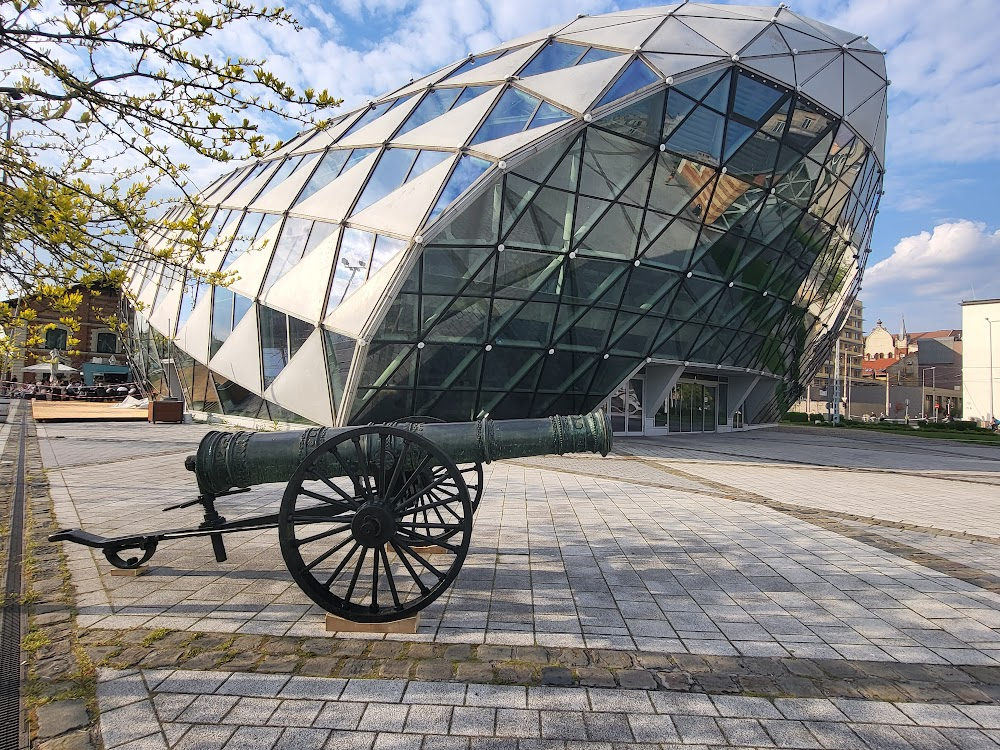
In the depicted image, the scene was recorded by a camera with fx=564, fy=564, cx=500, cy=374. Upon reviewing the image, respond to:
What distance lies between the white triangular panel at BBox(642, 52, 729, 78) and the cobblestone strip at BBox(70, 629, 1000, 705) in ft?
53.7

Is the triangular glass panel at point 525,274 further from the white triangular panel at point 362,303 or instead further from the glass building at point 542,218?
the white triangular panel at point 362,303

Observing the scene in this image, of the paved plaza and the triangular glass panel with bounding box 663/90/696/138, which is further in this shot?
the triangular glass panel with bounding box 663/90/696/138

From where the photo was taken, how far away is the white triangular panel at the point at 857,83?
750 inches

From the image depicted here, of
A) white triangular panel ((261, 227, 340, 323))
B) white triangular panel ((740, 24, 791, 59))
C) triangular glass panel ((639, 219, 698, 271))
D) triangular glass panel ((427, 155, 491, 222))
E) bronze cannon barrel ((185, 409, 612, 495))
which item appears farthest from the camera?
triangular glass panel ((639, 219, 698, 271))

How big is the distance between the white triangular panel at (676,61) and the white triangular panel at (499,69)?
13.0ft

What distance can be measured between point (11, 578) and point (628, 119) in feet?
53.8

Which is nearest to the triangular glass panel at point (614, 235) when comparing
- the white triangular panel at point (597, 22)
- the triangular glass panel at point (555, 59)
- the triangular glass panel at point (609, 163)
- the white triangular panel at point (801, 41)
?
the triangular glass panel at point (609, 163)

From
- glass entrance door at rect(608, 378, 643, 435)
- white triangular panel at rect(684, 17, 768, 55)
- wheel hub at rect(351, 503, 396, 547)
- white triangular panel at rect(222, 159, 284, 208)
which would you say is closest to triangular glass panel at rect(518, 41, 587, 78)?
white triangular panel at rect(684, 17, 768, 55)

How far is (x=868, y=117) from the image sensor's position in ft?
66.6

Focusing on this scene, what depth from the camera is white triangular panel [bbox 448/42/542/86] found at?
1783 centimetres

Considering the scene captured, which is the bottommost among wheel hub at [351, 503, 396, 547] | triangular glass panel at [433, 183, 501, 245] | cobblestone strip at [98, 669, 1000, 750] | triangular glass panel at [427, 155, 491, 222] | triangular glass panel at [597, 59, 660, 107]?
cobblestone strip at [98, 669, 1000, 750]

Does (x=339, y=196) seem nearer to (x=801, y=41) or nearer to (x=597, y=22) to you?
(x=597, y=22)

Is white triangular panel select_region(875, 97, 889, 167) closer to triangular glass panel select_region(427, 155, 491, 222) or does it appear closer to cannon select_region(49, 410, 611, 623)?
triangular glass panel select_region(427, 155, 491, 222)

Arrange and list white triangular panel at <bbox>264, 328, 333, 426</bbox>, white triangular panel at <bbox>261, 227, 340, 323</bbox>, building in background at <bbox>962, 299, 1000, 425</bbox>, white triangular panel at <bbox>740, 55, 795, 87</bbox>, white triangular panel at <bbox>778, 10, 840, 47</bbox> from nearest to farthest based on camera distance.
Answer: white triangular panel at <bbox>261, 227, 340, 323</bbox>, white triangular panel at <bbox>264, 328, 333, 426</bbox>, white triangular panel at <bbox>740, 55, 795, 87</bbox>, white triangular panel at <bbox>778, 10, 840, 47</bbox>, building in background at <bbox>962, 299, 1000, 425</bbox>
